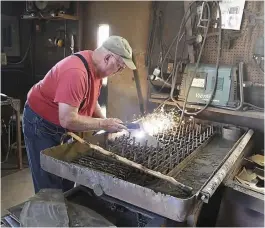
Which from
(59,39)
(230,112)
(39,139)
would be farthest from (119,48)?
(59,39)

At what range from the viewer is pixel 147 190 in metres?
0.91

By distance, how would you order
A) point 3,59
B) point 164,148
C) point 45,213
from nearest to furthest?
1. point 45,213
2. point 164,148
3. point 3,59

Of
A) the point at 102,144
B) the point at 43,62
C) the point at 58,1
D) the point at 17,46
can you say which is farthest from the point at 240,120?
the point at 17,46

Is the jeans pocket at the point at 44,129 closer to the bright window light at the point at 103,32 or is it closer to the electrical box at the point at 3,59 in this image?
the bright window light at the point at 103,32


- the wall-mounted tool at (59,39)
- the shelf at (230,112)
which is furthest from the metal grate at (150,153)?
the wall-mounted tool at (59,39)

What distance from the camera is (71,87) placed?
130 centimetres

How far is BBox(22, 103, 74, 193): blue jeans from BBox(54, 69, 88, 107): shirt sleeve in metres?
0.28

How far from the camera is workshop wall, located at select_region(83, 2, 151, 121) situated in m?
2.41

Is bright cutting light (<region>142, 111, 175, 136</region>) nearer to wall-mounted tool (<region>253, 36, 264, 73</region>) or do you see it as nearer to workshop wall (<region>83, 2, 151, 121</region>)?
workshop wall (<region>83, 2, 151, 121</region>)

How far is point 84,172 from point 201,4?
1.62m

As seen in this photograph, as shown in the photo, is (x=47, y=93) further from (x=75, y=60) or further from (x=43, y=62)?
(x=43, y=62)

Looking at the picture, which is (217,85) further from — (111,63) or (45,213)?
(45,213)

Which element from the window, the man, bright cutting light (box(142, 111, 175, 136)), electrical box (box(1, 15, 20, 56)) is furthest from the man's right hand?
electrical box (box(1, 15, 20, 56))

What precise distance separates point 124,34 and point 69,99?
143 cm
